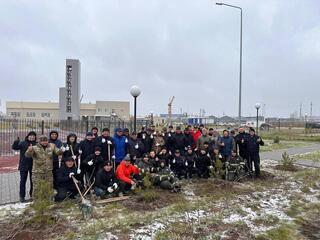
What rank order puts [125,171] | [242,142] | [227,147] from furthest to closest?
[242,142], [227,147], [125,171]

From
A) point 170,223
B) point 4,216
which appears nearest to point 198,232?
point 170,223

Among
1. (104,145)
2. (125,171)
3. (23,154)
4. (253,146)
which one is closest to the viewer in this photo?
(23,154)

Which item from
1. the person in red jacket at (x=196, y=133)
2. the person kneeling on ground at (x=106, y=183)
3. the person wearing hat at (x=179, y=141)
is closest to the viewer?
the person kneeling on ground at (x=106, y=183)

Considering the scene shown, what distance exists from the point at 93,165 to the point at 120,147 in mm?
1124

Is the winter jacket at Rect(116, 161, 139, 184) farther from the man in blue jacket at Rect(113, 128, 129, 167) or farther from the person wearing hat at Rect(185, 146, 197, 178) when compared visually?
the person wearing hat at Rect(185, 146, 197, 178)

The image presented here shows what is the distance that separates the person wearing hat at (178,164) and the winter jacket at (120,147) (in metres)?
1.70

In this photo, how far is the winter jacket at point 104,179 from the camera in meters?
7.68

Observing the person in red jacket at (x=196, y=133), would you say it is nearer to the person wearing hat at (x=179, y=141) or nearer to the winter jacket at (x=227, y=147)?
the person wearing hat at (x=179, y=141)

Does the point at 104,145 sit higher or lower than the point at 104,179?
higher

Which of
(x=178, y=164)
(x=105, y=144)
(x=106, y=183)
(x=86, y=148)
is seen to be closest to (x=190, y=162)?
(x=178, y=164)

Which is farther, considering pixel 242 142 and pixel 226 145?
pixel 242 142

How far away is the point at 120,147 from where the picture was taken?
900cm

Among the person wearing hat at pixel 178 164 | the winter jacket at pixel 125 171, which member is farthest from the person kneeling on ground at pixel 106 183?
the person wearing hat at pixel 178 164

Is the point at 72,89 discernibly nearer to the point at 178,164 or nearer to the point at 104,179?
the point at 178,164
